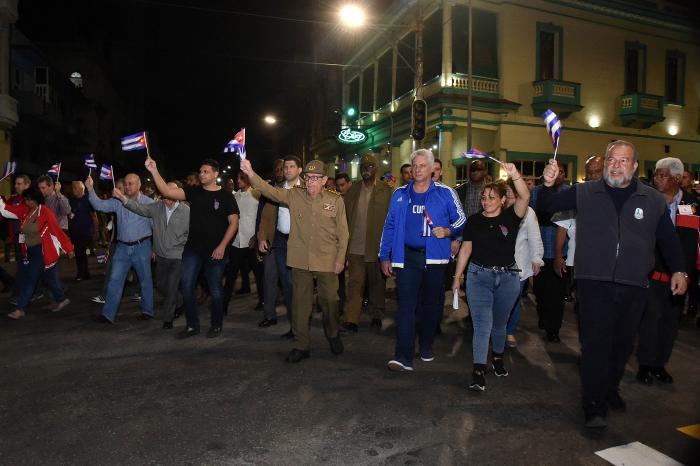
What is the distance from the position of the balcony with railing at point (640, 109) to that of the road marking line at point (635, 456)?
2225 cm

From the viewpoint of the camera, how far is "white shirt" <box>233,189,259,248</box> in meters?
8.16

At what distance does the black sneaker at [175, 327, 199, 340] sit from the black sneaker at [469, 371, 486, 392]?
3.56 m

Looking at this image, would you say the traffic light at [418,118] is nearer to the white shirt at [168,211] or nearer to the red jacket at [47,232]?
the white shirt at [168,211]

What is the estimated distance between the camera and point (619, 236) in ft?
12.9

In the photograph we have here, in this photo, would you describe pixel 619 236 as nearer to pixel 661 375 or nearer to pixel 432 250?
pixel 432 250

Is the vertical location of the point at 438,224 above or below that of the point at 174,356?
above

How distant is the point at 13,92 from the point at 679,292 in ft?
102

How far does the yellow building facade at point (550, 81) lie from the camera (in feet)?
66.6

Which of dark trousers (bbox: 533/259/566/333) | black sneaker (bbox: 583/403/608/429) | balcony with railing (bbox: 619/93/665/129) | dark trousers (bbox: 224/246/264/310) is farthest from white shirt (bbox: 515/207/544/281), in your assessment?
balcony with railing (bbox: 619/93/665/129)

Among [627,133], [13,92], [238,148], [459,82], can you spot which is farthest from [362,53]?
[238,148]

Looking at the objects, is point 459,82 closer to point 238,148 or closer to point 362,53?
point 362,53

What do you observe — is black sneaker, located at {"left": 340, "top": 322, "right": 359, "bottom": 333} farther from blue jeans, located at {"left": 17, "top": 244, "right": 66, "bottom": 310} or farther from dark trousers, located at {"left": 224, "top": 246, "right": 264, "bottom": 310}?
blue jeans, located at {"left": 17, "top": 244, "right": 66, "bottom": 310}

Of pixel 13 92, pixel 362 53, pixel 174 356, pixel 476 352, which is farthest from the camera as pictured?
pixel 362 53

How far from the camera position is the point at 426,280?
534 cm
